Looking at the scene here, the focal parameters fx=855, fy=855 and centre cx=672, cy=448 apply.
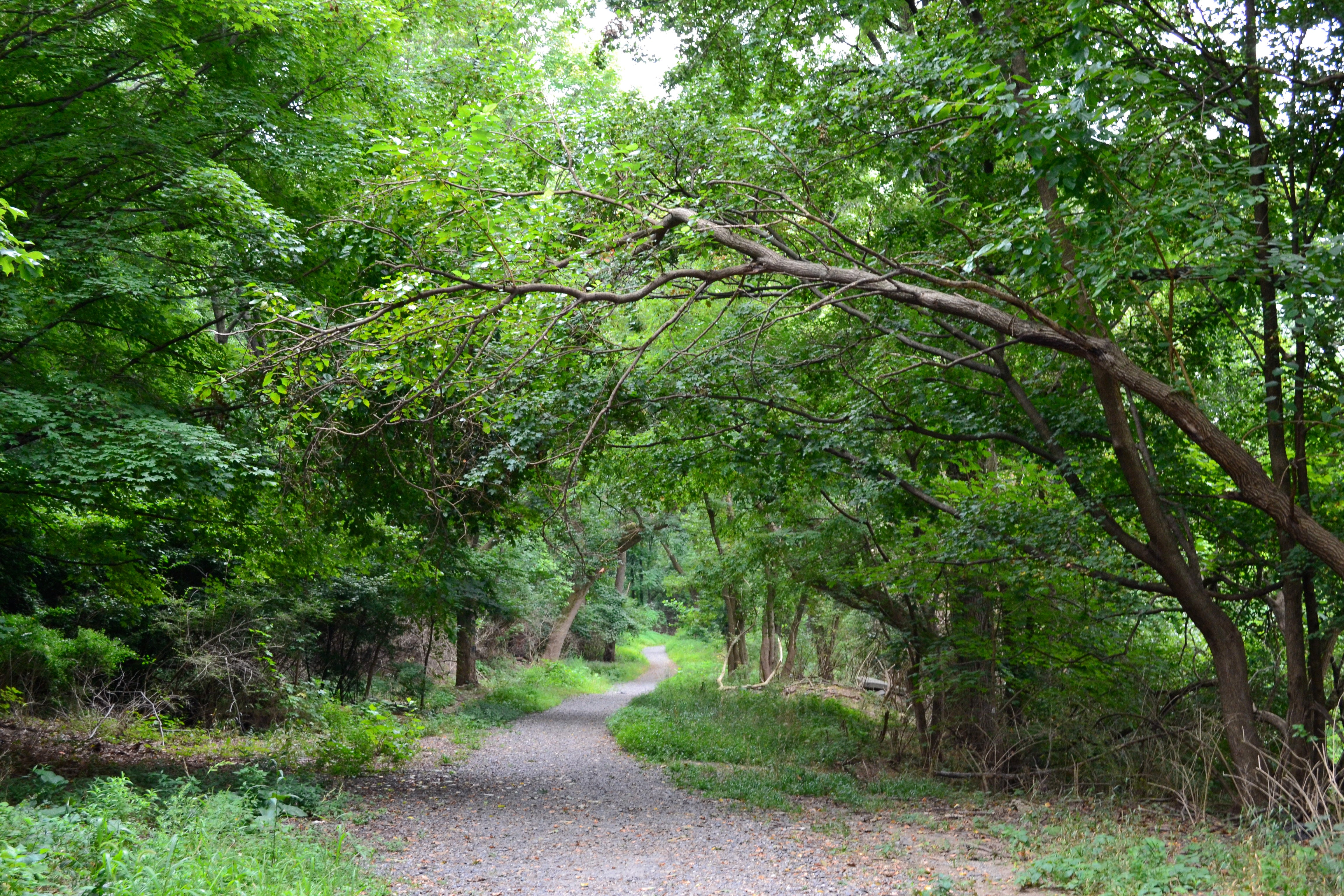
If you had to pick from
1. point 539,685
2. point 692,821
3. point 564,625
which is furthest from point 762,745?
point 564,625

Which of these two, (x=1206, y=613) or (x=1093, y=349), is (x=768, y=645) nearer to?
(x=1206, y=613)

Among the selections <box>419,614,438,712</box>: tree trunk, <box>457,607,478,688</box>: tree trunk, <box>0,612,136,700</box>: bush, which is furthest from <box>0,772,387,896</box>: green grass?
<box>457,607,478,688</box>: tree trunk

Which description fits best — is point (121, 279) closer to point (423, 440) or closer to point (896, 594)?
point (423, 440)

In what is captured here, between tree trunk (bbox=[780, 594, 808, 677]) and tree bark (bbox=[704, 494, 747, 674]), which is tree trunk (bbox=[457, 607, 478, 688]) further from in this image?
tree trunk (bbox=[780, 594, 808, 677])

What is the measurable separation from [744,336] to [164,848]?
5.09 m

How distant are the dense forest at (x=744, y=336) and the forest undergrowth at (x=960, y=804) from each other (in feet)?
2.04

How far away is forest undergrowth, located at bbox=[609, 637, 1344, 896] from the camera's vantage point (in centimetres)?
555

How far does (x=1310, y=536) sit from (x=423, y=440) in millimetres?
7495

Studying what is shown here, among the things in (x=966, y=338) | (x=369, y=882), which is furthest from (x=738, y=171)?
(x=369, y=882)

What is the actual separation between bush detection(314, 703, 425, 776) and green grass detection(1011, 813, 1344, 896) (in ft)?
23.3

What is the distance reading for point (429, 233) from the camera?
6293 millimetres

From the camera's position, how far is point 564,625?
1155 inches

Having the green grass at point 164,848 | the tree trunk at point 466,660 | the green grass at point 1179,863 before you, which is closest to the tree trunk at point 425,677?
the tree trunk at point 466,660

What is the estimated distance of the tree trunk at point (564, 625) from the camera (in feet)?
93.4
